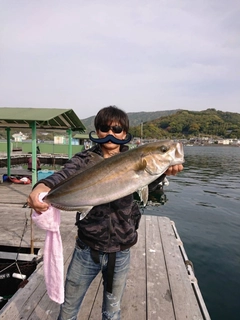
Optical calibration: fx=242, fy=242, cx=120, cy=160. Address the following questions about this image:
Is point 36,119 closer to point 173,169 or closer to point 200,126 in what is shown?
point 173,169

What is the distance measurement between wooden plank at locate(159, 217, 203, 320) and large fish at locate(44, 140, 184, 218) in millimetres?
2435

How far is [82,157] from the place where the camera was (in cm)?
250

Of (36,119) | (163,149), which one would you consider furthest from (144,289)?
(36,119)

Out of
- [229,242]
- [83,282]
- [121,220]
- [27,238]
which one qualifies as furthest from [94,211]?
[229,242]

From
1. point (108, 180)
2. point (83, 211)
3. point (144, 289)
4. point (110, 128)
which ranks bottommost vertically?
point (144, 289)

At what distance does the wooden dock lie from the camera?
347cm

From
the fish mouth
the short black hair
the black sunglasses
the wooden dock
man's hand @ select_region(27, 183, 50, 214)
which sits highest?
the short black hair

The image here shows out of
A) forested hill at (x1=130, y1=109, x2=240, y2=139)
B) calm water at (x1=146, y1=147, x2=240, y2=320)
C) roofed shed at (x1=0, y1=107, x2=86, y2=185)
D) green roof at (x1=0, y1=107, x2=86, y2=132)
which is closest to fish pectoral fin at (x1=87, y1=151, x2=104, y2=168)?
calm water at (x1=146, y1=147, x2=240, y2=320)

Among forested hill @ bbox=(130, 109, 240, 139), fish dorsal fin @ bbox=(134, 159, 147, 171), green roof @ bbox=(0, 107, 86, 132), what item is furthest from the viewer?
forested hill @ bbox=(130, 109, 240, 139)

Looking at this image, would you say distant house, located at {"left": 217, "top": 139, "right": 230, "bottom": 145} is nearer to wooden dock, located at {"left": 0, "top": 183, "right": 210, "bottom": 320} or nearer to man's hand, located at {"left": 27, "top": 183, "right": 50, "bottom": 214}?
wooden dock, located at {"left": 0, "top": 183, "right": 210, "bottom": 320}

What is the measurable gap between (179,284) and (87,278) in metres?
2.45

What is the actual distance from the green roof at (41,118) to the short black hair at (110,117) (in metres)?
8.63

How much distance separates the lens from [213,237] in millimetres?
10719

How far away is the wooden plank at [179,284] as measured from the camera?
3531 mm
